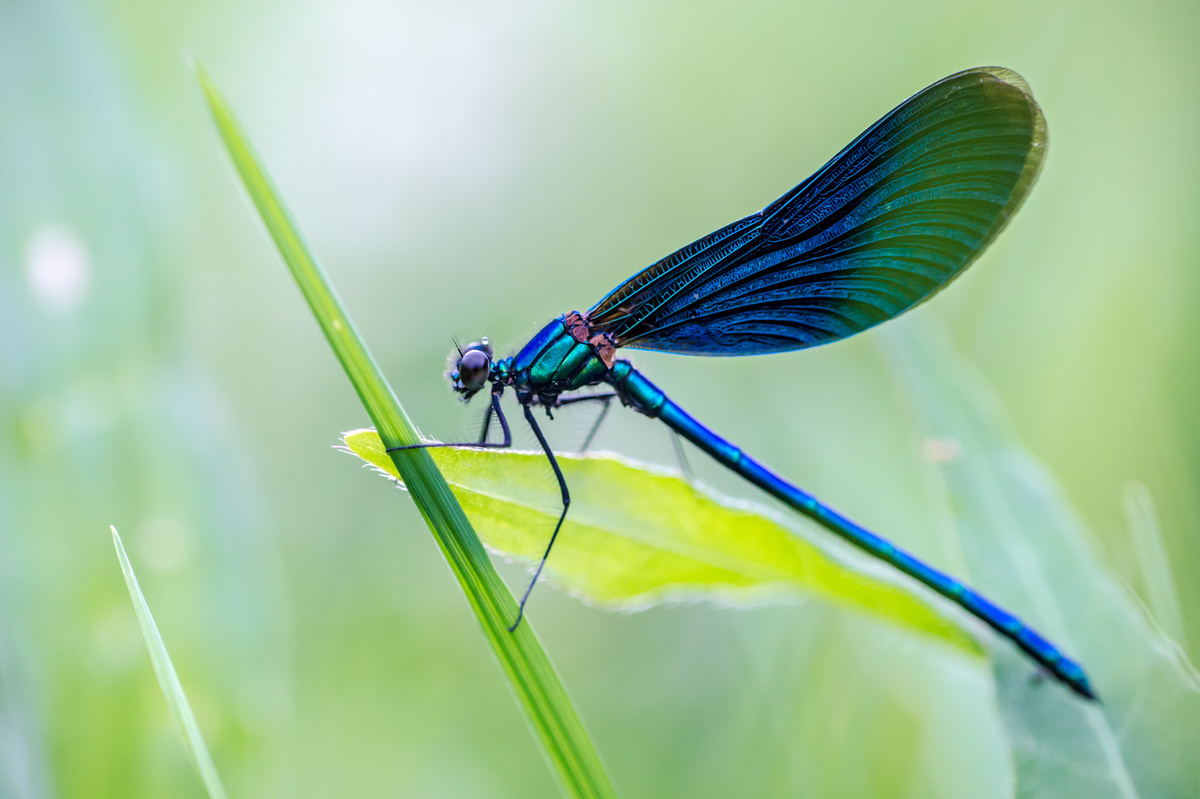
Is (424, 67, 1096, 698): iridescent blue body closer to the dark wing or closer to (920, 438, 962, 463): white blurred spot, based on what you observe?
the dark wing

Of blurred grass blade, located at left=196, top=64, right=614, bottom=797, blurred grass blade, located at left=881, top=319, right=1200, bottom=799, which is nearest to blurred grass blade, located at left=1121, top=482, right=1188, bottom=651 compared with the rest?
blurred grass blade, located at left=881, top=319, right=1200, bottom=799

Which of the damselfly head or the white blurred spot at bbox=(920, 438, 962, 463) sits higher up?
the damselfly head

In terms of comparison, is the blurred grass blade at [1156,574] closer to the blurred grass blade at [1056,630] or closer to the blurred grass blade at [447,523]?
the blurred grass blade at [1056,630]

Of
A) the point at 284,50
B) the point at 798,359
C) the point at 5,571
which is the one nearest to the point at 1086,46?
the point at 798,359

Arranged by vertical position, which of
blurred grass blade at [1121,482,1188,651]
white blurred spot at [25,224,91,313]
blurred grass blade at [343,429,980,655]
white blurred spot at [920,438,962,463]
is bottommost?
blurred grass blade at [1121,482,1188,651]

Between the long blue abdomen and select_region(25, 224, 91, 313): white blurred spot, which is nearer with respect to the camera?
select_region(25, 224, 91, 313): white blurred spot

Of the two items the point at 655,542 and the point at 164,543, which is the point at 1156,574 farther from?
the point at 164,543

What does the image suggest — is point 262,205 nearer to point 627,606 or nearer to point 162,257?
point 162,257
